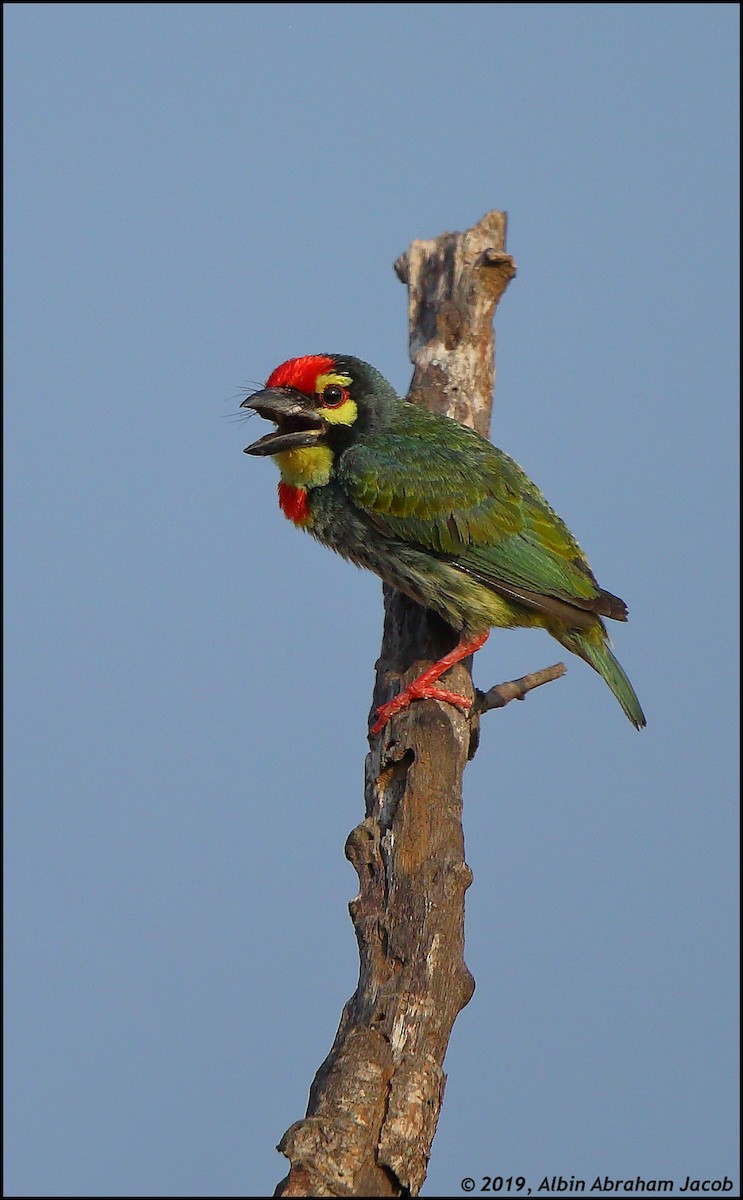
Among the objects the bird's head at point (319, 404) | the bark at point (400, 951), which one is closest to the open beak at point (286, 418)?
the bird's head at point (319, 404)

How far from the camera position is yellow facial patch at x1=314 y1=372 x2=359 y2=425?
4.72 meters

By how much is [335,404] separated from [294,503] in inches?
16.3

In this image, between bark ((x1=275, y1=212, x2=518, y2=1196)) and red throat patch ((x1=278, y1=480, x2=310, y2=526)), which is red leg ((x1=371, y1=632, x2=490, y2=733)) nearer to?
bark ((x1=275, y1=212, x2=518, y2=1196))

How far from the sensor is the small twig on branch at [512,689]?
4.54 m

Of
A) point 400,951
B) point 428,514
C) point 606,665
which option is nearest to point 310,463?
point 428,514

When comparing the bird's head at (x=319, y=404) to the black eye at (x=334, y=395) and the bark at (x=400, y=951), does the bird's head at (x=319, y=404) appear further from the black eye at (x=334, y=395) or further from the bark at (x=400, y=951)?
the bark at (x=400, y=951)

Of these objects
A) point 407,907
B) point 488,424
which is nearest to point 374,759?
point 407,907

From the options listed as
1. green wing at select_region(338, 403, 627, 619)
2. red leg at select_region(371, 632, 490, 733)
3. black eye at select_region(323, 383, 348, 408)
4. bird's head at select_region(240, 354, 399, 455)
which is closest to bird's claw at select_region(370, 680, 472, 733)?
red leg at select_region(371, 632, 490, 733)

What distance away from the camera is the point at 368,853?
3.60m

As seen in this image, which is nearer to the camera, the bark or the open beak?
the bark

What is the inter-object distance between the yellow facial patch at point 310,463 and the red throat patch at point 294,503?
0.05 metres

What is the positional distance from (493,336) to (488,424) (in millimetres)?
402

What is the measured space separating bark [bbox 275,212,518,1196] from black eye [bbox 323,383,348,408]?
83 cm

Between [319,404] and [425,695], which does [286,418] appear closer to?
[319,404]
